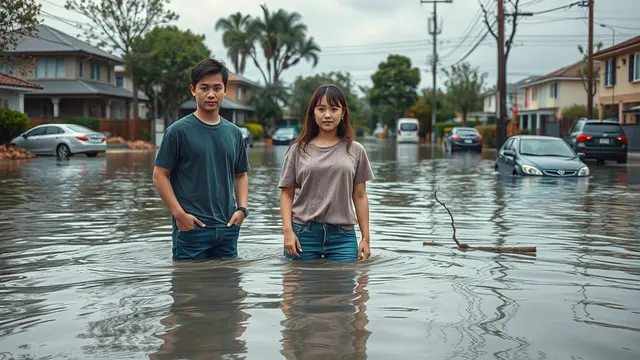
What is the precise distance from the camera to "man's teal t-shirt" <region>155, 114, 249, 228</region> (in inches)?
231

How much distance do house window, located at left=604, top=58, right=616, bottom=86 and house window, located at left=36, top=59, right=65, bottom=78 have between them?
34.4m

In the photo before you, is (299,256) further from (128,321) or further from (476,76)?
(476,76)

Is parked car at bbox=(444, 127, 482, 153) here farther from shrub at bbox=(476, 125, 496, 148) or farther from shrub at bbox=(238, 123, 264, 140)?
shrub at bbox=(238, 123, 264, 140)

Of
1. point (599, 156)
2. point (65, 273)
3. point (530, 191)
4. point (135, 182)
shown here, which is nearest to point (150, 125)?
point (599, 156)

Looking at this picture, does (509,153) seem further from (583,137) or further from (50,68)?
(50,68)

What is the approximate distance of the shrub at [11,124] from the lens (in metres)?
36.7

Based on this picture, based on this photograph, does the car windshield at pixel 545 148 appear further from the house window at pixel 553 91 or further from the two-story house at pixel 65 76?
the house window at pixel 553 91

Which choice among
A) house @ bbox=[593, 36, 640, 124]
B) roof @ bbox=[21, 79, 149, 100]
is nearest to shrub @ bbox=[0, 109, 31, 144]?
roof @ bbox=[21, 79, 149, 100]

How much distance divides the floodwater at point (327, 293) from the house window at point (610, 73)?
3846cm

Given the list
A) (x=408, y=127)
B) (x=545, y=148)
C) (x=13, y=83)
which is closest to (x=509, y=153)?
(x=545, y=148)

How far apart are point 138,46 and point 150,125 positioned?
5280 millimetres

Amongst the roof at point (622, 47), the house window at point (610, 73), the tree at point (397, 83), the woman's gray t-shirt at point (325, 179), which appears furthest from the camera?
the tree at point (397, 83)

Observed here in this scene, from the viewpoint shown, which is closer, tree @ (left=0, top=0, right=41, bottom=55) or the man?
the man

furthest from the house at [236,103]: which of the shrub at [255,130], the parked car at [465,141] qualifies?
the parked car at [465,141]
